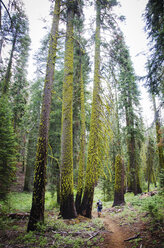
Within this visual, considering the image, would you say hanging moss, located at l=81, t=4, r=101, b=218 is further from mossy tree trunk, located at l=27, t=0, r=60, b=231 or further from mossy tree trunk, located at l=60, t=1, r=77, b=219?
mossy tree trunk, located at l=27, t=0, r=60, b=231

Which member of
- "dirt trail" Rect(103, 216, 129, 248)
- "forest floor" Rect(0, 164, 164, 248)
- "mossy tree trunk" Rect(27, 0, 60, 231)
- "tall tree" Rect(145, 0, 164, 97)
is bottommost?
"dirt trail" Rect(103, 216, 129, 248)

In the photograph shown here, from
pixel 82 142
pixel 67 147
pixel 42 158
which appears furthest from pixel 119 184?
pixel 42 158

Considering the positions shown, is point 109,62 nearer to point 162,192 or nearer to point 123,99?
point 123,99

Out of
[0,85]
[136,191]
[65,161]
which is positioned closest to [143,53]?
[65,161]

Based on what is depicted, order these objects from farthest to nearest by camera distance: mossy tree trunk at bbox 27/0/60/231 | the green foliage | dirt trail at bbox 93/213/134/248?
the green foliage, mossy tree trunk at bbox 27/0/60/231, dirt trail at bbox 93/213/134/248

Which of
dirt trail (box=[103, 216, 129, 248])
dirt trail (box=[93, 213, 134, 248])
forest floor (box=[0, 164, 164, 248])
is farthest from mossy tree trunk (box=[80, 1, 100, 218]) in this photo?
dirt trail (box=[93, 213, 134, 248])

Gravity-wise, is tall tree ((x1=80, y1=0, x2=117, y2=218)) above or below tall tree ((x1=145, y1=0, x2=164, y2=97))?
below

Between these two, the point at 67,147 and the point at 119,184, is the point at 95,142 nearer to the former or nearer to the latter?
the point at 67,147

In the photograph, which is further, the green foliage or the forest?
the green foliage

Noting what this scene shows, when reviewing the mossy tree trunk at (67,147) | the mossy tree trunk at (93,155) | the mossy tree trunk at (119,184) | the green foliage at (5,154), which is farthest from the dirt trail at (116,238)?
the green foliage at (5,154)

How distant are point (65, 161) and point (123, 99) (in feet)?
34.9

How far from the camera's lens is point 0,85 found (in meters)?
14.2

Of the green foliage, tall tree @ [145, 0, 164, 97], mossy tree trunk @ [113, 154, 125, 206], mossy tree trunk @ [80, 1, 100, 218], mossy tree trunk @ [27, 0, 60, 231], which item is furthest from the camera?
mossy tree trunk @ [113, 154, 125, 206]

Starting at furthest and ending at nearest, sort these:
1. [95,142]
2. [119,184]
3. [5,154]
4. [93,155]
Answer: [119,184]
[5,154]
[95,142]
[93,155]
